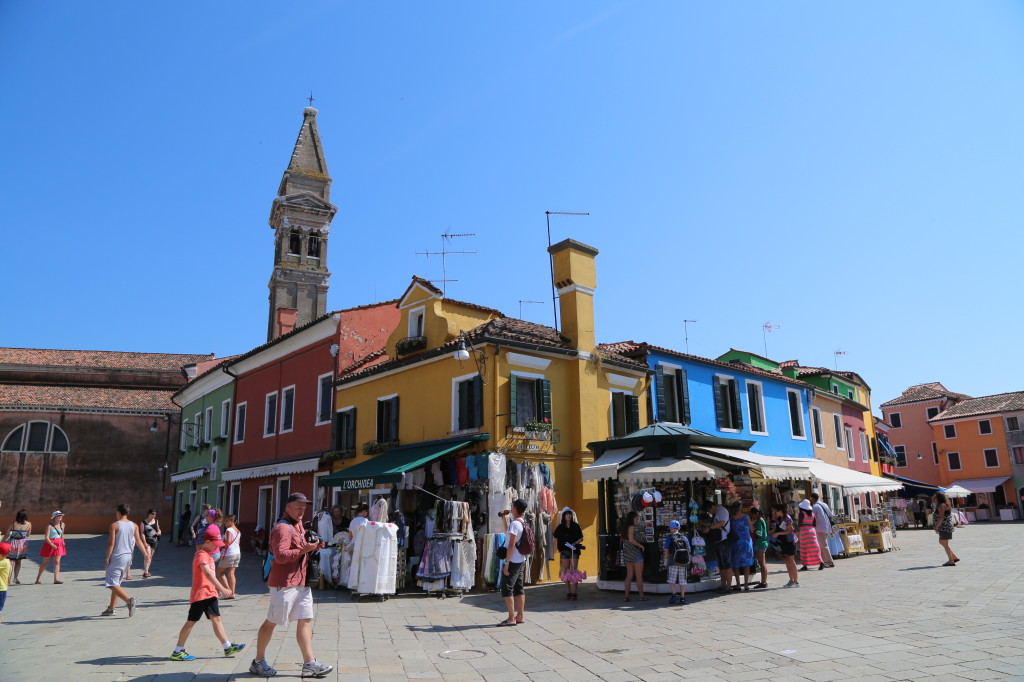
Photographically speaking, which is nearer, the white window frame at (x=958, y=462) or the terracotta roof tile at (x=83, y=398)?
the terracotta roof tile at (x=83, y=398)

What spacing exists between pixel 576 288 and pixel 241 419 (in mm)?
14688

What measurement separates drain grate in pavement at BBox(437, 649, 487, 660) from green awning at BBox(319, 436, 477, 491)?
19.6ft

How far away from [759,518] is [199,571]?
9.69m

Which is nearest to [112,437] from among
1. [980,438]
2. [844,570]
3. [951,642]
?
[844,570]

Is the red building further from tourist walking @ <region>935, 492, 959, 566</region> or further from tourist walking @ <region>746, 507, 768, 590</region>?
tourist walking @ <region>935, 492, 959, 566</region>

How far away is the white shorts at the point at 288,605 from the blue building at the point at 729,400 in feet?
39.9

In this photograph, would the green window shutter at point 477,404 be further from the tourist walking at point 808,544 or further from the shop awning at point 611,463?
the tourist walking at point 808,544

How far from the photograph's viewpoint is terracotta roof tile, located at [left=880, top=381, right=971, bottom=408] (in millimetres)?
47969

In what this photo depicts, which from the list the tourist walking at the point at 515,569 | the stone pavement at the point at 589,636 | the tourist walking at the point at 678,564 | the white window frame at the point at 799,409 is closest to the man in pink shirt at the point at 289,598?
the stone pavement at the point at 589,636

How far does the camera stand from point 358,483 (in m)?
14.2

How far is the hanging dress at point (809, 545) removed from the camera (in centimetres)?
1441

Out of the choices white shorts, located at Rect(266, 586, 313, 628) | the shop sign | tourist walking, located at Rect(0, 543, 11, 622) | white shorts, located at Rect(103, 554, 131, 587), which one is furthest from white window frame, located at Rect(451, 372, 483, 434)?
white shorts, located at Rect(266, 586, 313, 628)

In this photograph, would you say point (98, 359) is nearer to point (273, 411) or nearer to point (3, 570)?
point (273, 411)

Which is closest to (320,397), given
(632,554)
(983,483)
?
(632,554)
